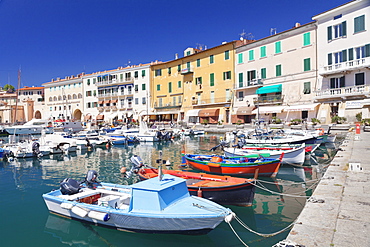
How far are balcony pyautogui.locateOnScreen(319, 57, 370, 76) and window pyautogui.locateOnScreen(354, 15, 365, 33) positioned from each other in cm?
329

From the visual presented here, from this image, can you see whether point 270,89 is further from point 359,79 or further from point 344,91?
point 359,79

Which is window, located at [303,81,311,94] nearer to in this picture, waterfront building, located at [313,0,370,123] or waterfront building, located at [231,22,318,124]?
waterfront building, located at [231,22,318,124]

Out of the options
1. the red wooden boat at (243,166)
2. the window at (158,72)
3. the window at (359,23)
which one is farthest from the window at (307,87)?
the window at (158,72)

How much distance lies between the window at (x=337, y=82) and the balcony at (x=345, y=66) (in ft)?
3.45

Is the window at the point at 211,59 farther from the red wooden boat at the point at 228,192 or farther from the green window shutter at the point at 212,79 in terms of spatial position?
the red wooden boat at the point at 228,192

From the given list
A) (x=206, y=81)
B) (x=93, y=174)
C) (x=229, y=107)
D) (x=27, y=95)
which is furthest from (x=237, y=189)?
(x=27, y=95)

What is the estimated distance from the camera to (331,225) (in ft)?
18.3

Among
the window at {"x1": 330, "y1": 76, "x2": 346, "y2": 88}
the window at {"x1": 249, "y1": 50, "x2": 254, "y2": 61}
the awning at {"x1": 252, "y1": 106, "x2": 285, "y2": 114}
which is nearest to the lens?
the window at {"x1": 330, "y1": 76, "x2": 346, "y2": 88}

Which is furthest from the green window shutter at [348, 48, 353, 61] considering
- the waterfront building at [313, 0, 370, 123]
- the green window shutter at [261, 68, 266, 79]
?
the green window shutter at [261, 68, 266, 79]

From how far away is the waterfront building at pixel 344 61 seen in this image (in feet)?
98.2

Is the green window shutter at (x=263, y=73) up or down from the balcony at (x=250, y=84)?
up

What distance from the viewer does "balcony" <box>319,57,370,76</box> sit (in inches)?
1166

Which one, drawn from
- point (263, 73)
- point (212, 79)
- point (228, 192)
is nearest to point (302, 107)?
point (263, 73)

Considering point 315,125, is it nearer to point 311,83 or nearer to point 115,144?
point 311,83
